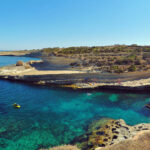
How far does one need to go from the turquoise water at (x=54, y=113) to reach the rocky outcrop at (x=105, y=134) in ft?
2.62

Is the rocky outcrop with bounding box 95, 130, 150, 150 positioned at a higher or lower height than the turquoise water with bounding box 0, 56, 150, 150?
higher

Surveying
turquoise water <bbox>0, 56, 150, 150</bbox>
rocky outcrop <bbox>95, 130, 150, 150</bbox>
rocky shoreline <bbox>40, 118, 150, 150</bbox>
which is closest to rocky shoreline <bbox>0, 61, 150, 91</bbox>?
turquoise water <bbox>0, 56, 150, 150</bbox>

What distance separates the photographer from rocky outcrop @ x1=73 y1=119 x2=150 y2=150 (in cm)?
759

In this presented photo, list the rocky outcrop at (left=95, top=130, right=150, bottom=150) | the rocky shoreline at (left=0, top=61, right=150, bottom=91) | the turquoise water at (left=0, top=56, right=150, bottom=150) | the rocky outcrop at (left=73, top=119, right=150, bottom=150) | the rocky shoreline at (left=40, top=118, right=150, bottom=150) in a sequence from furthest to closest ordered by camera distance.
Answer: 1. the rocky shoreline at (left=0, top=61, right=150, bottom=91)
2. the turquoise water at (left=0, top=56, right=150, bottom=150)
3. the rocky outcrop at (left=73, top=119, right=150, bottom=150)
4. the rocky shoreline at (left=40, top=118, right=150, bottom=150)
5. the rocky outcrop at (left=95, top=130, right=150, bottom=150)

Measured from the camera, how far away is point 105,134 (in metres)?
8.56

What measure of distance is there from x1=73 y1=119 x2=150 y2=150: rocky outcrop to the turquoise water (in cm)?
80

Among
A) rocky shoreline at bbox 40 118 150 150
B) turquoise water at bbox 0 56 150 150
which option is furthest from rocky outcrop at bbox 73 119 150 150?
turquoise water at bbox 0 56 150 150

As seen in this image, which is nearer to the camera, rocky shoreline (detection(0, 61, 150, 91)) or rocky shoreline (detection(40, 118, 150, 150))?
rocky shoreline (detection(40, 118, 150, 150))

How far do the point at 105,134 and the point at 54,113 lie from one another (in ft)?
19.3

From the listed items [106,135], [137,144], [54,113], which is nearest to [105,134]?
[106,135]

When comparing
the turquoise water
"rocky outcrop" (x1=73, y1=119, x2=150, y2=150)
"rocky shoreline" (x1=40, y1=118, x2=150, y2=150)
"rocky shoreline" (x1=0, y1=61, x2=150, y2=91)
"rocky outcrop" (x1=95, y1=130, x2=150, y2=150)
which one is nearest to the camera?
"rocky outcrop" (x1=95, y1=130, x2=150, y2=150)

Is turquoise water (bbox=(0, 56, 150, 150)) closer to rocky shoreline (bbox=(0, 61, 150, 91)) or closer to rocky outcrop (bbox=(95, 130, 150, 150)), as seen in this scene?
rocky shoreline (bbox=(0, 61, 150, 91))

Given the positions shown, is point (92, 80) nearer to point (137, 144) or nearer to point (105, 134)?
point (105, 134)

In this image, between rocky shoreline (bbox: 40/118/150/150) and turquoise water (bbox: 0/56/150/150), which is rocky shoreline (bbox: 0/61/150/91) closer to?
turquoise water (bbox: 0/56/150/150)
